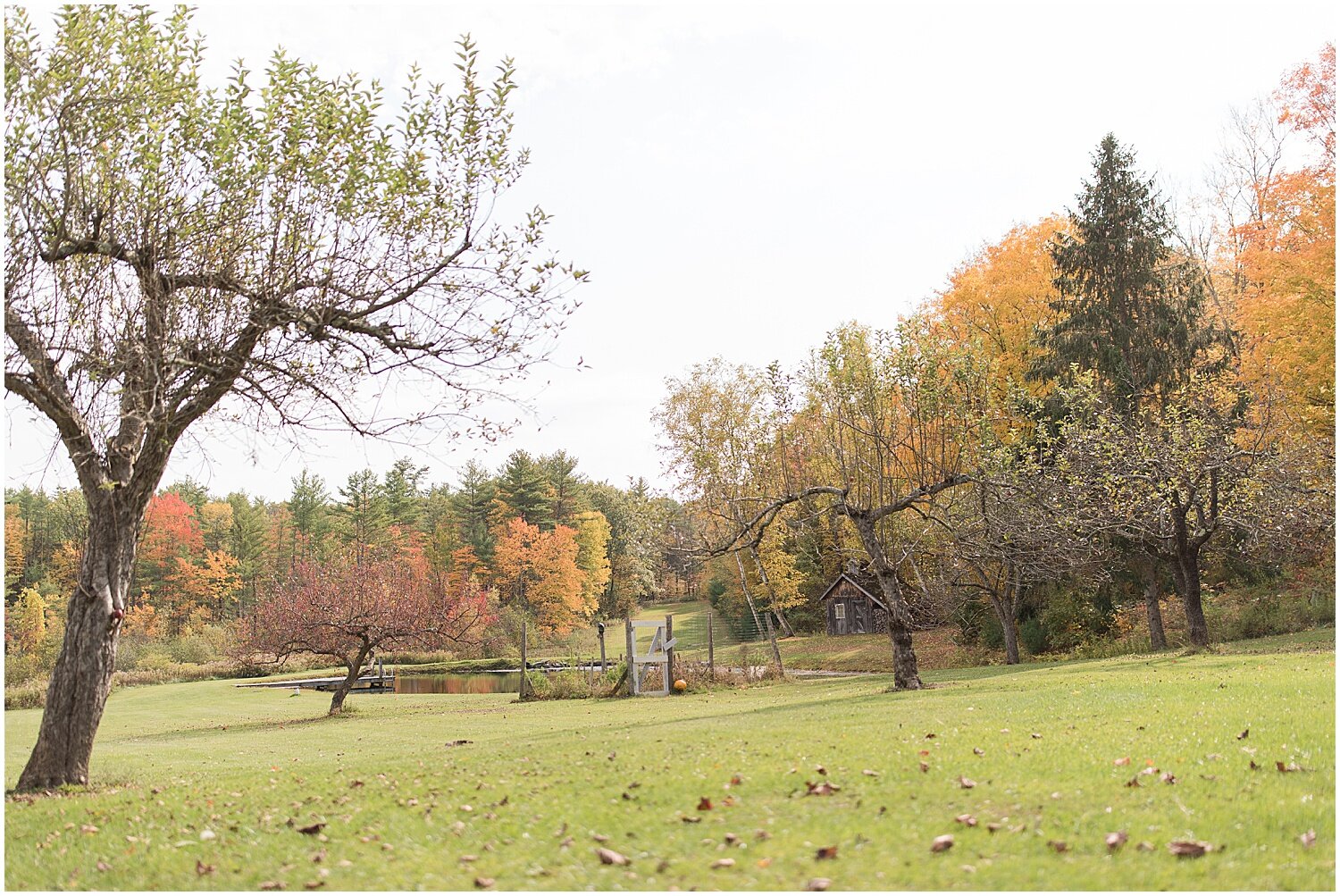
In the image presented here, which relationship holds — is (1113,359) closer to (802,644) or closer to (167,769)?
(802,644)

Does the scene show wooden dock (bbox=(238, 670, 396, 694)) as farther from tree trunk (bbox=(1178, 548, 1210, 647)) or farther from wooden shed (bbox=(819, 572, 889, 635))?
tree trunk (bbox=(1178, 548, 1210, 647))

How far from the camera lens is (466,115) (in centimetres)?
998

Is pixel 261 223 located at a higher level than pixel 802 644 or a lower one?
higher

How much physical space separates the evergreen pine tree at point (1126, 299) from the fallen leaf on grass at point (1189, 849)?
72.6 feet

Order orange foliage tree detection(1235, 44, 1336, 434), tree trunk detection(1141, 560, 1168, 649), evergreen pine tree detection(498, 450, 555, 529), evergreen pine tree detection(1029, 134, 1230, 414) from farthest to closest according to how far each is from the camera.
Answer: evergreen pine tree detection(498, 450, 555, 529) → evergreen pine tree detection(1029, 134, 1230, 414) → tree trunk detection(1141, 560, 1168, 649) → orange foliage tree detection(1235, 44, 1336, 434)

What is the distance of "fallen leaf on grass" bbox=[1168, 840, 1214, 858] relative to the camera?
16.3 feet

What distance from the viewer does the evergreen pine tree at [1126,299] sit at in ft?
85.2

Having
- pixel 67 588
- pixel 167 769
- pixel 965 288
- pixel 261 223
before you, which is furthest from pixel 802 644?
pixel 67 588

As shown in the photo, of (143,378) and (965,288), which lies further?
(965,288)

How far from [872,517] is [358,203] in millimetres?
10316

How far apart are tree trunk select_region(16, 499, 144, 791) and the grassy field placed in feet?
1.83

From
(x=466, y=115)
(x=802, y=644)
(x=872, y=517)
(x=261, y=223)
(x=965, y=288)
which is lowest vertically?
(x=802, y=644)

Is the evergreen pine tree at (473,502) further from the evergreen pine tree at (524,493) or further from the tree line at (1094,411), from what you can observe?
the tree line at (1094,411)

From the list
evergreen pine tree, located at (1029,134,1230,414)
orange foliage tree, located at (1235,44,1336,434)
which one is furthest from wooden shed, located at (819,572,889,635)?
orange foliage tree, located at (1235,44,1336,434)
